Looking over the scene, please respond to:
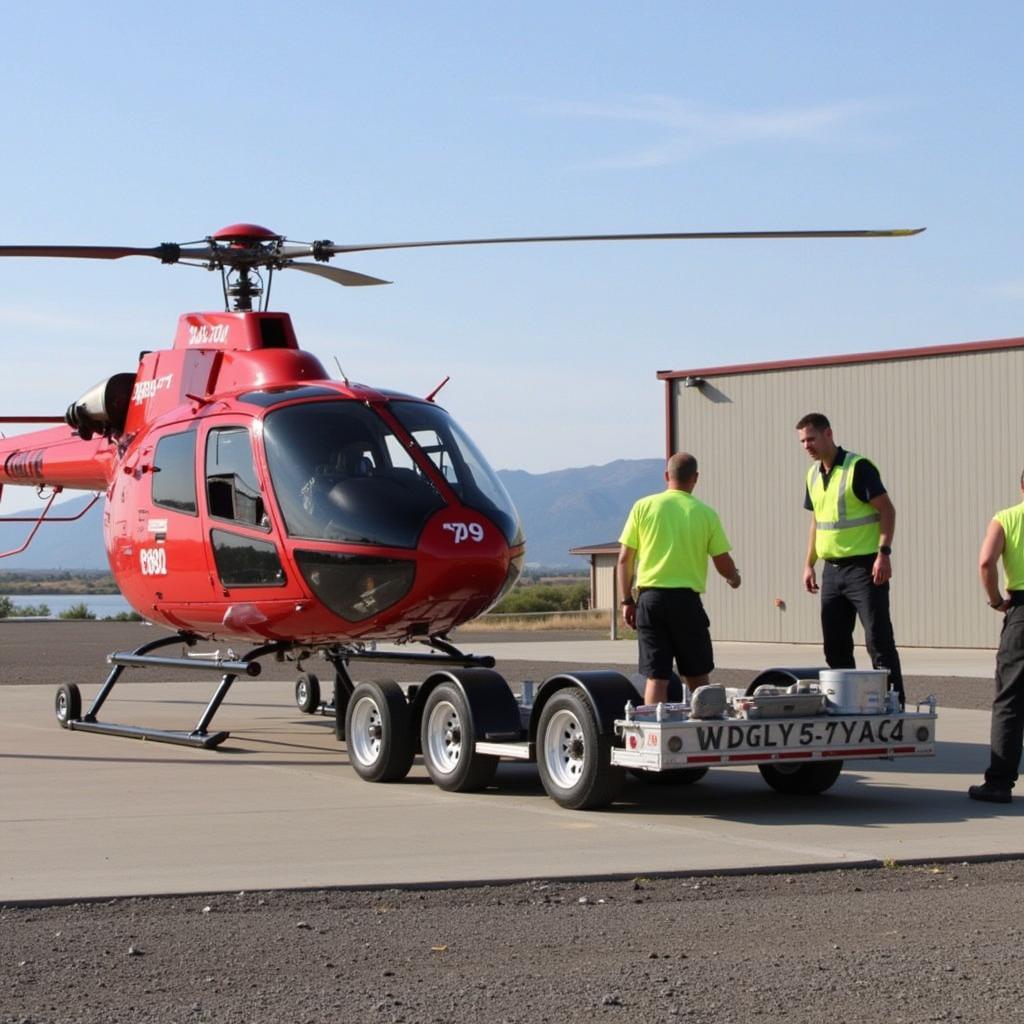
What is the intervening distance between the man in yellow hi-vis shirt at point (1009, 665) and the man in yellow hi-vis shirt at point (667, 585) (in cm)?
166

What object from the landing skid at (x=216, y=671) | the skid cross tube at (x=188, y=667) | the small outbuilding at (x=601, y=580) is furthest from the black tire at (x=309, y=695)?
the small outbuilding at (x=601, y=580)

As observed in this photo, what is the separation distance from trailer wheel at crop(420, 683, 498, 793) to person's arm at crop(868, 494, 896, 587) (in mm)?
2807

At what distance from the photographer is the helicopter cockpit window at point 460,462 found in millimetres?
11922

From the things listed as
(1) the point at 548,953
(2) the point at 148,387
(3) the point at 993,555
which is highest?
(2) the point at 148,387

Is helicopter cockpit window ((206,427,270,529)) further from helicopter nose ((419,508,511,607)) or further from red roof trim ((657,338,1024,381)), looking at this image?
red roof trim ((657,338,1024,381))

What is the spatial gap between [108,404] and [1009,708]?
28.1 ft

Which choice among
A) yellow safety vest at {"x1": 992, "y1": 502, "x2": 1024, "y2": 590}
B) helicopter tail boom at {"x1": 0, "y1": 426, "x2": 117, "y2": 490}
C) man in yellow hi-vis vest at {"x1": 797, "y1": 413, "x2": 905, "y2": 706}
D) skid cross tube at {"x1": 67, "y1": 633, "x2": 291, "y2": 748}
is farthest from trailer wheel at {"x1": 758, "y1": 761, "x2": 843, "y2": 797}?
helicopter tail boom at {"x1": 0, "y1": 426, "x2": 117, "y2": 490}

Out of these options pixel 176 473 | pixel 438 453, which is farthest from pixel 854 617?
pixel 176 473

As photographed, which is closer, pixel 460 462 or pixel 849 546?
A: pixel 849 546

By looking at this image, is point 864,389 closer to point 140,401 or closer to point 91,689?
point 91,689

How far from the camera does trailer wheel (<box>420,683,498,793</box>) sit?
10.4 m

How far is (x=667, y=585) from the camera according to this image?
10.5 m

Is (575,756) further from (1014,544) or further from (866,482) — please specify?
(866,482)

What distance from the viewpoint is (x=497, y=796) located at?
414 inches
